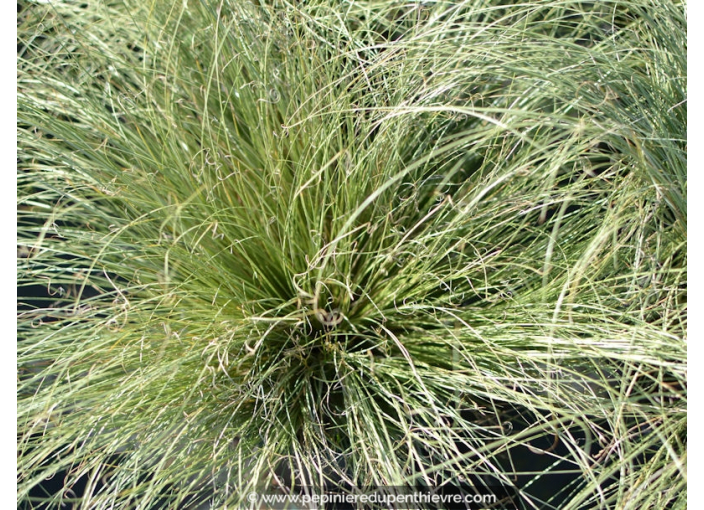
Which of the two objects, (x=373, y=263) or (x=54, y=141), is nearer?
(x=373, y=263)

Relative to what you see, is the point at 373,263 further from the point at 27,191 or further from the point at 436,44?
the point at 27,191

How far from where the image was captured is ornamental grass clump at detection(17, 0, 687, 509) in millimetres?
719

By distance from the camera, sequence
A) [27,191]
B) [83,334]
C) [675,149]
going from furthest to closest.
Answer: [27,191], [83,334], [675,149]

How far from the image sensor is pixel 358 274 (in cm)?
81

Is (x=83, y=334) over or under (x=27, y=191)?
under

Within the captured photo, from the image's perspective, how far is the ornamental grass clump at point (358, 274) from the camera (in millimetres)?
719

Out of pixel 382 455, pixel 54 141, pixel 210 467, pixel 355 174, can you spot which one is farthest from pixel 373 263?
pixel 54 141

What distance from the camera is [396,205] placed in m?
0.86

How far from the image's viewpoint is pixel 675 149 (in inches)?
28.0

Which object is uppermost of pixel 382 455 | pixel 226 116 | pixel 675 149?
pixel 226 116

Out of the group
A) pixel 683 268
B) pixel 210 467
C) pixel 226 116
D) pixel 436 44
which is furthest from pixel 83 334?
pixel 683 268

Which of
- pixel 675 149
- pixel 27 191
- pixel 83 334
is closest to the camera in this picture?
pixel 675 149

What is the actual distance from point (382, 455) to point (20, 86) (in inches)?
29.9

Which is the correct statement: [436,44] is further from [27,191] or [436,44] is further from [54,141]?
[27,191]
